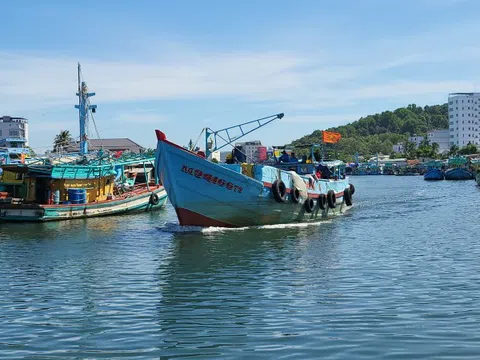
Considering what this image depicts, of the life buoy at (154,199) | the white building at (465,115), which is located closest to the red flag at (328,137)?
the life buoy at (154,199)

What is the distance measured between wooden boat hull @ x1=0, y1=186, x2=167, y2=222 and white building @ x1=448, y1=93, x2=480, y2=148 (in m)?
157

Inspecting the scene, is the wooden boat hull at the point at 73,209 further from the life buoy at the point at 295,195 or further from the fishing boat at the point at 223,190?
the life buoy at the point at 295,195

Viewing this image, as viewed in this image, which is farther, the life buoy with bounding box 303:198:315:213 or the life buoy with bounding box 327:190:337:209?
the life buoy with bounding box 327:190:337:209

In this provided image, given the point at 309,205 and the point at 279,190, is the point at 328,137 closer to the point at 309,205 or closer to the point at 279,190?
the point at 309,205

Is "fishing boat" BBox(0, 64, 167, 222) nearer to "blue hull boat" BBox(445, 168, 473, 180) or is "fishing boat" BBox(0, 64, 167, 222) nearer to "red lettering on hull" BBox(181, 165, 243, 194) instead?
"red lettering on hull" BBox(181, 165, 243, 194)

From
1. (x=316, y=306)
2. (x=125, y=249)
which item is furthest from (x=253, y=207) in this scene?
(x=316, y=306)

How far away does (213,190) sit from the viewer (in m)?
27.3

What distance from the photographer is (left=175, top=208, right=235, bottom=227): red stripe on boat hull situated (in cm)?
2816

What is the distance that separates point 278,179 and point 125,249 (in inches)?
335

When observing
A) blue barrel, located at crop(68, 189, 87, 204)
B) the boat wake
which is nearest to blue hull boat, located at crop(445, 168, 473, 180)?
blue barrel, located at crop(68, 189, 87, 204)

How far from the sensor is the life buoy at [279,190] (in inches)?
1107

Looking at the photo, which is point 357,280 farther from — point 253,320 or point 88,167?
point 88,167

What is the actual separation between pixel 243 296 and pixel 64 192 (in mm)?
26603

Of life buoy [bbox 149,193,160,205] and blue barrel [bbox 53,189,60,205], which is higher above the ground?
blue barrel [bbox 53,189,60,205]
